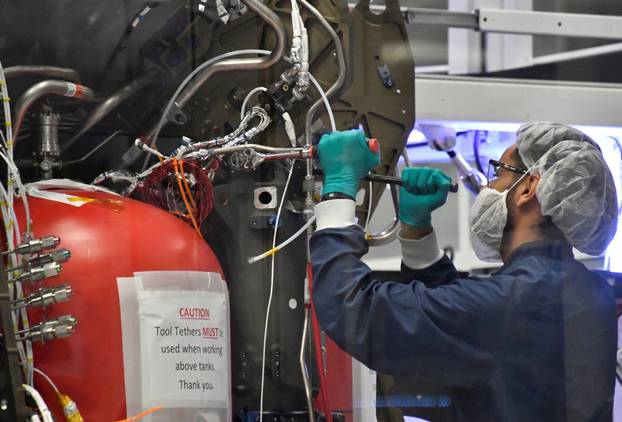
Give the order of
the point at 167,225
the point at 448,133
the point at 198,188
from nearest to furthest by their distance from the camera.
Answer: the point at 167,225 < the point at 198,188 < the point at 448,133

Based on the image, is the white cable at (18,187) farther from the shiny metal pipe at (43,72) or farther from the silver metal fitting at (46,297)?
the shiny metal pipe at (43,72)

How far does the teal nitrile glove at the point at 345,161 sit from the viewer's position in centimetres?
199

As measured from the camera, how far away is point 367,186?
230 cm

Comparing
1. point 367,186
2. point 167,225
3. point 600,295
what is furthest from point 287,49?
point 600,295

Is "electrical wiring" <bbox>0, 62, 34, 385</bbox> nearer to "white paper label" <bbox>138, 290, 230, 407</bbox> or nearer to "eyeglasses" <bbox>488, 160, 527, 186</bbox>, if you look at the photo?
"white paper label" <bbox>138, 290, 230, 407</bbox>

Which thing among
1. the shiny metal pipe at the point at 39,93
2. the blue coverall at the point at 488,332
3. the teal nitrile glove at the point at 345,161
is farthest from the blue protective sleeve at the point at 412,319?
the shiny metal pipe at the point at 39,93

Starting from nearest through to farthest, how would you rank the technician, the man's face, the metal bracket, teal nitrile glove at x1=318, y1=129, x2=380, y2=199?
the technician
teal nitrile glove at x1=318, y1=129, x2=380, y2=199
the man's face
the metal bracket

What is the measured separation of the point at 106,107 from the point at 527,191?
1.02m

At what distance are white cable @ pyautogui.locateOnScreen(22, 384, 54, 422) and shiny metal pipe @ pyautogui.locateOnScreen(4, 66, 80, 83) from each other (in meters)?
0.72

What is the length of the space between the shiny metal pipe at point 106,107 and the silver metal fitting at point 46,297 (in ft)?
1.76

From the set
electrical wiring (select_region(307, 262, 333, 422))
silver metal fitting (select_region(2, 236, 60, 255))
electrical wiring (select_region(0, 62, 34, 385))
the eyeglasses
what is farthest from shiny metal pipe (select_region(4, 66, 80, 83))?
the eyeglasses

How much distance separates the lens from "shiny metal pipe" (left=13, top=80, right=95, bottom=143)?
2053 mm

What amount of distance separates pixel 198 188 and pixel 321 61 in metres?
0.45

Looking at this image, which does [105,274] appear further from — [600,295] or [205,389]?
[600,295]
